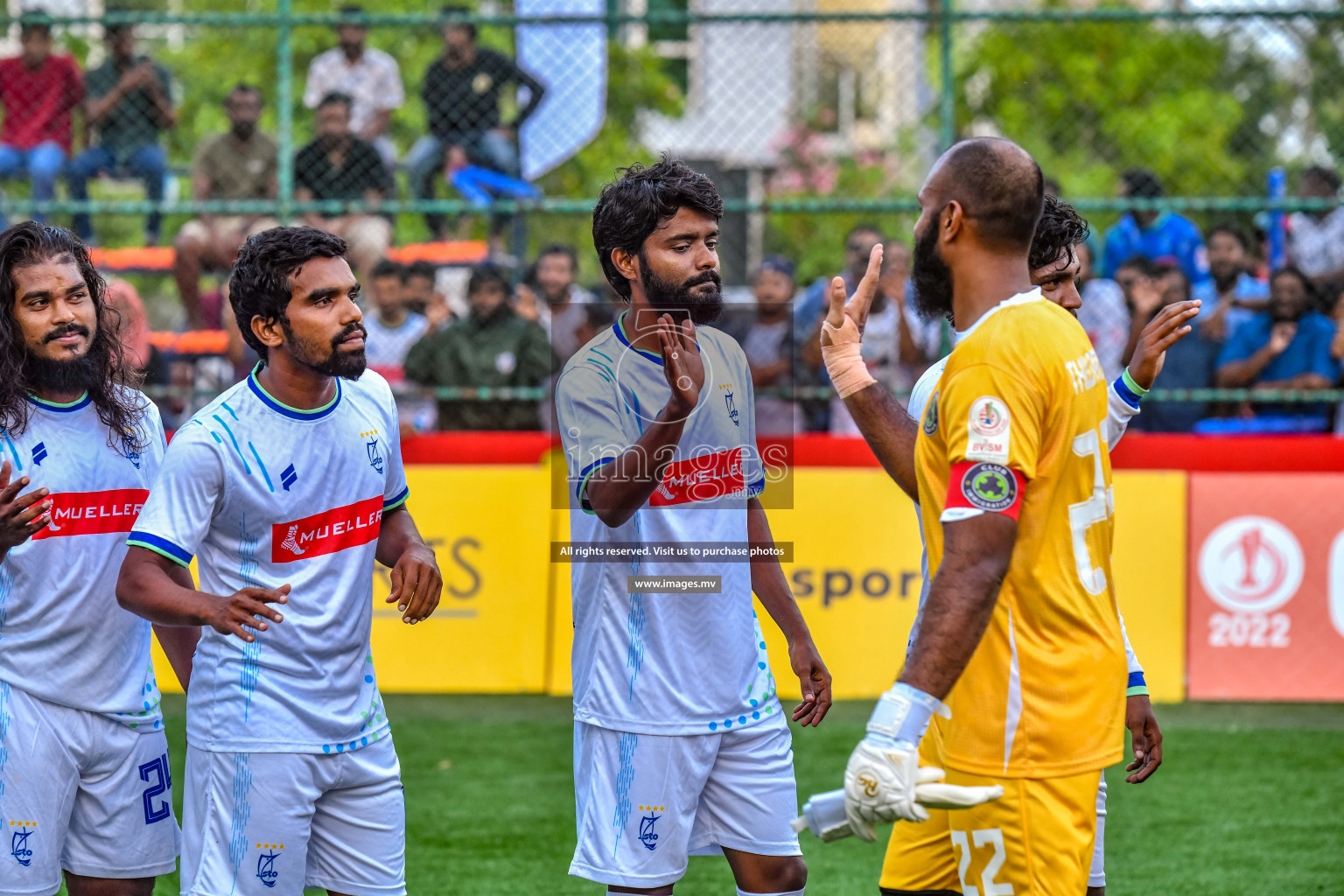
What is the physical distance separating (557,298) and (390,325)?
1182mm

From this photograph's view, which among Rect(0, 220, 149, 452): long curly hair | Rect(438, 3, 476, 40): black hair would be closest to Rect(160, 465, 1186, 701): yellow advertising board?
Rect(438, 3, 476, 40): black hair

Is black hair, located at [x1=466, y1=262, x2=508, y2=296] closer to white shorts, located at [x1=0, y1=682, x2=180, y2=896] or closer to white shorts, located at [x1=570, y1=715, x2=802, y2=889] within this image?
white shorts, located at [x1=0, y1=682, x2=180, y2=896]

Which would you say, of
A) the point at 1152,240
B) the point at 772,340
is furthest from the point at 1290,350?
the point at 772,340

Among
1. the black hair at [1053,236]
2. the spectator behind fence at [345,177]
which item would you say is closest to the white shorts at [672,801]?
the black hair at [1053,236]

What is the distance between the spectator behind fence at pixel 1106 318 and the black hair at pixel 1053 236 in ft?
15.9

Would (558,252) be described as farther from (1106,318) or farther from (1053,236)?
(1053,236)

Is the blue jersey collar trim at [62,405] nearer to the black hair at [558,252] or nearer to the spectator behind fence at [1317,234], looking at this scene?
the black hair at [558,252]

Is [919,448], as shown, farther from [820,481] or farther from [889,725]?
[820,481]

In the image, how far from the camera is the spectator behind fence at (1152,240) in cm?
966

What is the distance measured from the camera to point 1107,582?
3.07 metres

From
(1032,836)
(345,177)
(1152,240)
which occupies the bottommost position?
(1032,836)

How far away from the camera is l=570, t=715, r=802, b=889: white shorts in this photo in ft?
12.3

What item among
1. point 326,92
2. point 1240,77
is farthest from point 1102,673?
point 1240,77

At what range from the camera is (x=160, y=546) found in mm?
3547
